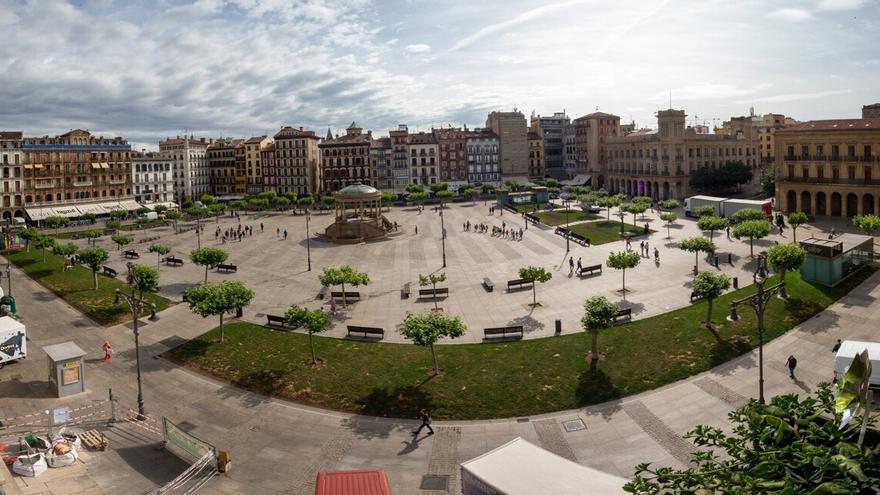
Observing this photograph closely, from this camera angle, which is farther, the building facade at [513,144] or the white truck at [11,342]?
the building facade at [513,144]

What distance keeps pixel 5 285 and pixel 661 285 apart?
58.7m

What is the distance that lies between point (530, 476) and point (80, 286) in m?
50.6

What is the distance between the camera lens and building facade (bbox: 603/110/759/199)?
109000 millimetres

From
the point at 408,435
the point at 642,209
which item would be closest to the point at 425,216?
the point at 642,209

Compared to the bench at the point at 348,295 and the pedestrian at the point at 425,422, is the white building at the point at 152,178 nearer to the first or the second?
the bench at the point at 348,295

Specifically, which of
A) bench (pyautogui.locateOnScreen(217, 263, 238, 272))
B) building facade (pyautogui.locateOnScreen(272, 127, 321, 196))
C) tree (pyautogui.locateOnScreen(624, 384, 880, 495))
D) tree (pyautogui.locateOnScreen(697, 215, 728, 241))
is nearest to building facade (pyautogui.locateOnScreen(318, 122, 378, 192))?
building facade (pyautogui.locateOnScreen(272, 127, 321, 196))

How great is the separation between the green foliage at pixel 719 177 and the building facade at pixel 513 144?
45.7 meters

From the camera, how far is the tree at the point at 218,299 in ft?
120

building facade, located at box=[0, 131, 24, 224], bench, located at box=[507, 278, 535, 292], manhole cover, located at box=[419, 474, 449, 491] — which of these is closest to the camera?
manhole cover, located at box=[419, 474, 449, 491]

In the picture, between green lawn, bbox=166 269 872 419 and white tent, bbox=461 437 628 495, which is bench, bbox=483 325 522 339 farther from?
white tent, bbox=461 437 628 495

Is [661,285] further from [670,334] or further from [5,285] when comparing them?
[5,285]

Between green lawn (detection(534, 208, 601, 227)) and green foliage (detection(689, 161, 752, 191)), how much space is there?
84.9 ft

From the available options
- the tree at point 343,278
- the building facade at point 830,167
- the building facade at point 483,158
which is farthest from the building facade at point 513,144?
the tree at point 343,278

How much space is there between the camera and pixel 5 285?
56.0 m
